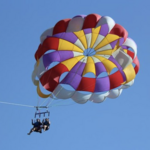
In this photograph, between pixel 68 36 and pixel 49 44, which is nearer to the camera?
pixel 49 44

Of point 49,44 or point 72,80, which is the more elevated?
point 49,44

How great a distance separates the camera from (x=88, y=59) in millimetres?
23016

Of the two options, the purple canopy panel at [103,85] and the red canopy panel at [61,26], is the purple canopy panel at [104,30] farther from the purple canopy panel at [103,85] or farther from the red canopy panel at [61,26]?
the purple canopy panel at [103,85]

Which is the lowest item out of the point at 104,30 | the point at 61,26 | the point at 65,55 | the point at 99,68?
the point at 99,68

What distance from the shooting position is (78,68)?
22812 millimetres

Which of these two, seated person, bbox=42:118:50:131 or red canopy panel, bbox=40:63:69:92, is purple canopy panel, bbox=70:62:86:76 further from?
seated person, bbox=42:118:50:131

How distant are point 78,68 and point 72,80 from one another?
648mm

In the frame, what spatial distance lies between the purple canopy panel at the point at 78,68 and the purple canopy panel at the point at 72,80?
148mm

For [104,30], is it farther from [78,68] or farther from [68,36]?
[78,68]

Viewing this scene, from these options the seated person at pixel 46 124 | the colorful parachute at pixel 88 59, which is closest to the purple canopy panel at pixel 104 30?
the colorful parachute at pixel 88 59

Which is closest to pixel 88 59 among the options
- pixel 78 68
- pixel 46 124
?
pixel 78 68

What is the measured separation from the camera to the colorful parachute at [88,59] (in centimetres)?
2219

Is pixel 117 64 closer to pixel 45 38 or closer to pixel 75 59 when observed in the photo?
pixel 75 59

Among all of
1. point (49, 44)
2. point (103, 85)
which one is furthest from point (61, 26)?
point (103, 85)
